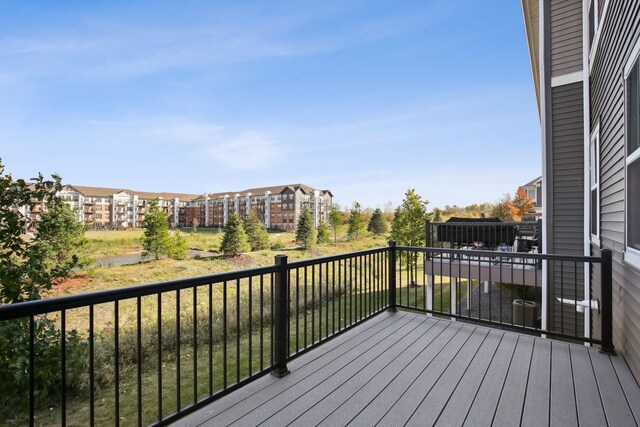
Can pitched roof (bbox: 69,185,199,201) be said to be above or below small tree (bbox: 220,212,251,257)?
above

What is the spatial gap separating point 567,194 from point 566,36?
230 centimetres

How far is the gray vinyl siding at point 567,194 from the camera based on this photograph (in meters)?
4.51

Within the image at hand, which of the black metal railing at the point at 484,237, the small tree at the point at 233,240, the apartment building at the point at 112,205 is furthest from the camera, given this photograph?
the apartment building at the point at 112,205

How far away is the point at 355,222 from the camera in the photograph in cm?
3170

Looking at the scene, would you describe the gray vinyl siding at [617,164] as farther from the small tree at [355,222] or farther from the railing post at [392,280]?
the small tree at [355,222]

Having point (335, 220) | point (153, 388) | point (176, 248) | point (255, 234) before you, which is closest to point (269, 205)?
point (335, 220)

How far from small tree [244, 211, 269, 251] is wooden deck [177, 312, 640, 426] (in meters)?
24.8

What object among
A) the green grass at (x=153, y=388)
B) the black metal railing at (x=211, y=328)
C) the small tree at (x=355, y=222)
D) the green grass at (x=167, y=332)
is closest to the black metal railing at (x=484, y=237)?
the black metal railing at (x=211, y=328)

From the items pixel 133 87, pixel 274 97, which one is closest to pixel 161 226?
pixel 133 87

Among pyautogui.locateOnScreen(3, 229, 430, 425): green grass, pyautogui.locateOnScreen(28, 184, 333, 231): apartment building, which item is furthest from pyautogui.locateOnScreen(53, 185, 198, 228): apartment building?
pyautogui.locateOnScreen(3, 229, 430, 425): green grass

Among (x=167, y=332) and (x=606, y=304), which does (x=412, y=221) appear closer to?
(x=167, y=332)

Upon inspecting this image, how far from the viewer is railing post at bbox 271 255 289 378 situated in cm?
236

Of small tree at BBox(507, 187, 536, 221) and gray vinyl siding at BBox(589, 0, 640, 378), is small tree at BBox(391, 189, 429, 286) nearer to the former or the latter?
gray vinyl siding at BBox(589, 0, 640, 378)

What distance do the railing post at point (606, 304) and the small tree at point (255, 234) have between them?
25.5 metres
